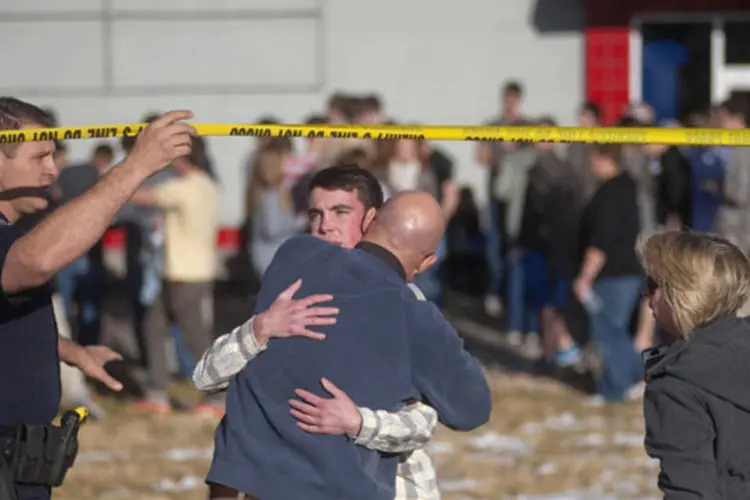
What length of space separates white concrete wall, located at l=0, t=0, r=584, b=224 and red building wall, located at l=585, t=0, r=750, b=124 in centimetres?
20

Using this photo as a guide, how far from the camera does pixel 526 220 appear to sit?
12227 mm

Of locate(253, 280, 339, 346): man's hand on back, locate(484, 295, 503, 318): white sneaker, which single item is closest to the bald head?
locate(253, 280, 339, 346): man's hand on back

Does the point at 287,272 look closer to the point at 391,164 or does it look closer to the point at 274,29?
the point at 391,164

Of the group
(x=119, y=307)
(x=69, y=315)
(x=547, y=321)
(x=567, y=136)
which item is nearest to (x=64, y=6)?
(x=69, y=315)

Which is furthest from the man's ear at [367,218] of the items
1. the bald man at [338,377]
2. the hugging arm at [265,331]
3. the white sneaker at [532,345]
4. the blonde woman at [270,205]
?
the white sneaker at [532,345]

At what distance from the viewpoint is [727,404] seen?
4.17 m

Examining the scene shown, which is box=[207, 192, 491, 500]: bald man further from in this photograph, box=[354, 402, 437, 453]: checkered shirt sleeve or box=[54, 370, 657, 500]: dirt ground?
box=[54, 370, 657, 500]: dirt ground

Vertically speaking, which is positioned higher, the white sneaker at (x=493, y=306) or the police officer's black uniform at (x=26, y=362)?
the police officer's black uniform at (x=26, y=362)

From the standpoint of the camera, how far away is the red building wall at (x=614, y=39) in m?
16.7

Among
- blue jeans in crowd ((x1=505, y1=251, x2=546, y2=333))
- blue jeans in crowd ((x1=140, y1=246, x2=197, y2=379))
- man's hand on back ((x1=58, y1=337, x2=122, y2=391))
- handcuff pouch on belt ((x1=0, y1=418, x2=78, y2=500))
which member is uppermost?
man's hand on back ((x1=58, y1=337, x2=122, y2=391))

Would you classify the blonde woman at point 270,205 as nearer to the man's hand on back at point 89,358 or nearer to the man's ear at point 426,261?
the man's hand on back at point 89,358

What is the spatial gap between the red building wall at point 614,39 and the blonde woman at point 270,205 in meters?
6.59

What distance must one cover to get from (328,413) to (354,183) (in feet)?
3.28

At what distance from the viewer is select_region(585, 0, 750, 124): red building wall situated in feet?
54.6
